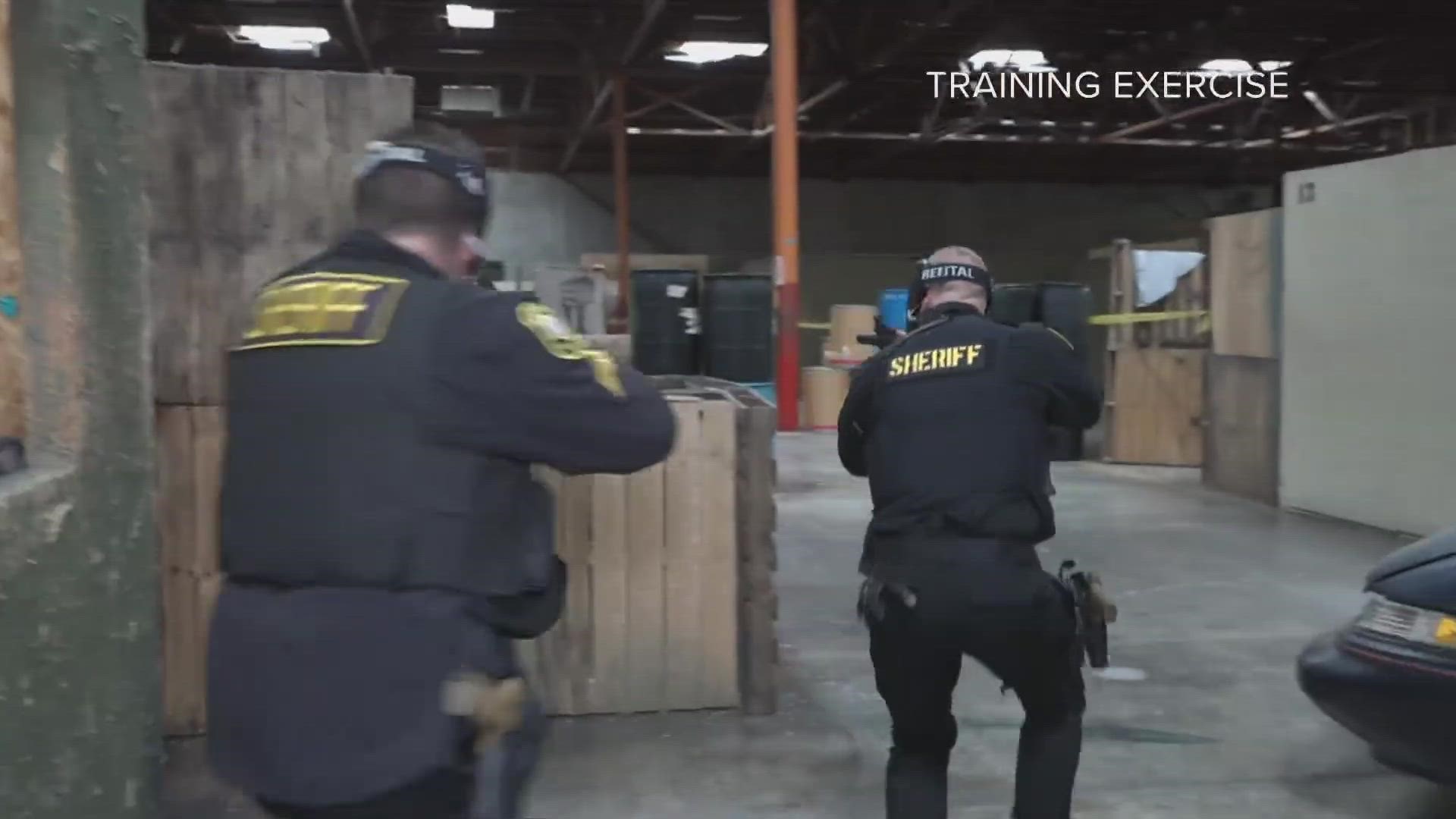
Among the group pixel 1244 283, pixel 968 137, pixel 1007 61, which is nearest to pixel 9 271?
pixel 1244 283

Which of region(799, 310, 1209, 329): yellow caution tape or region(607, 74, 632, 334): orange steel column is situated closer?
region(799, 310, 1209, 329): yellow caution tape

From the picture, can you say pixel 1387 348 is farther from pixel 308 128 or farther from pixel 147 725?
pixel 147 725

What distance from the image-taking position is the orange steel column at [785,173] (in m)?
13.3

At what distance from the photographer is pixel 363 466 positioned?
1771 mm

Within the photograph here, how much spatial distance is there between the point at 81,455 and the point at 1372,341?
26.3 ft

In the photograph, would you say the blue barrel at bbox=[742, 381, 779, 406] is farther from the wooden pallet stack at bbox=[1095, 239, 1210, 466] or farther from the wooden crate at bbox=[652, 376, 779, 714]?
the wooden crate at bbox=[652, 376, 779, 714]

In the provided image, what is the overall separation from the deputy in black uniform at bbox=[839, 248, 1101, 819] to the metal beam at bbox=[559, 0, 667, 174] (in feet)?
39.9

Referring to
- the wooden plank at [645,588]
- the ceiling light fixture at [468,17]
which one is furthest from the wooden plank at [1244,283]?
the ceiling light fixture at [468,17]

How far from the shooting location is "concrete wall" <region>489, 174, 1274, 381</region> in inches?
922

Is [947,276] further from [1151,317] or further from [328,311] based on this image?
[1151,317]

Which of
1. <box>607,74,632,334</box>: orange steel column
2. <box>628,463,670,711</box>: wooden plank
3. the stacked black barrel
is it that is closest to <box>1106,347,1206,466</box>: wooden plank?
the stacked black barrel

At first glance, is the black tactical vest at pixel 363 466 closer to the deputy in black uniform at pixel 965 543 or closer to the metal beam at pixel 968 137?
the deputy in black uniform at pixel 965 543

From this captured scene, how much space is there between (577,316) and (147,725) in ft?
21.6

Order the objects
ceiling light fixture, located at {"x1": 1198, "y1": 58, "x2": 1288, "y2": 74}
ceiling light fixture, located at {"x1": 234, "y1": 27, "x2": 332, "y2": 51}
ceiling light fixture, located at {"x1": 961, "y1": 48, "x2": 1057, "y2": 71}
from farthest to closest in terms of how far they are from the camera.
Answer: ceiling light fixture, located at {"x1": 1198, "y1": 58, "x2": 1288, "y2": 74} → ceiling light fixture, located at {"x1": 961, "y1": 48, "x2": 1057, "y2": 71} → ceiling light fixture, located at {"x1": 234, "y1": 27, "x2": 332, "y2": 51}
